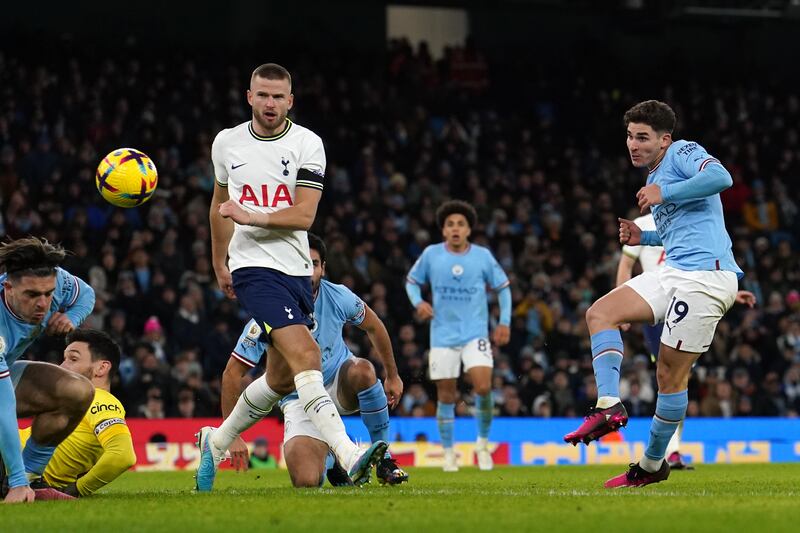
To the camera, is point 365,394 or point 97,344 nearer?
point 97,344

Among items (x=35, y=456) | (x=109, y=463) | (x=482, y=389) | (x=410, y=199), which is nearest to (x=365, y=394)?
(x=109, y=463)

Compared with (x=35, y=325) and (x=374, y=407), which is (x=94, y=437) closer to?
(x=35, y=325)

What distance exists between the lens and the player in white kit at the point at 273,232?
23.9 feet

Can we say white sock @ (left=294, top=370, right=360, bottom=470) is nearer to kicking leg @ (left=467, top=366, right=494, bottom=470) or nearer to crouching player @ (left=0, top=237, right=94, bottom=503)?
crouching player @ (left=0, top=237, right=94, bottom=503)

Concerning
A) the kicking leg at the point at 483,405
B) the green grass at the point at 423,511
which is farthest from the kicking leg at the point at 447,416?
the green grass at the point at 423,511

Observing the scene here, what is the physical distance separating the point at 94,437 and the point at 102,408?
215 mm

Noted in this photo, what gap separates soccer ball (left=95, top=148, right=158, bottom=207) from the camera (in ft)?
30.9

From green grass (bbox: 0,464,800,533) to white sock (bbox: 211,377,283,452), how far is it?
1.21ft

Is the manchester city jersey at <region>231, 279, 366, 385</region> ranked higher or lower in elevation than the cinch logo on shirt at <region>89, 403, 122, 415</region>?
higher

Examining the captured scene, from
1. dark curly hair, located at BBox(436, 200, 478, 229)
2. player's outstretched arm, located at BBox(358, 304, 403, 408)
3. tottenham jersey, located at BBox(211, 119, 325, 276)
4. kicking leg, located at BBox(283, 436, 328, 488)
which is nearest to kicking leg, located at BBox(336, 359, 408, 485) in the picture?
player's outstretched arm, located at BBox(358, 304, 403, 408)

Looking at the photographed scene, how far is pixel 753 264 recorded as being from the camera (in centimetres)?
2284

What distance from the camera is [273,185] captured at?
7617 mm

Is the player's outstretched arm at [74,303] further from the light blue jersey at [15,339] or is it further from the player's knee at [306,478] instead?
the player's knee at [306,478]

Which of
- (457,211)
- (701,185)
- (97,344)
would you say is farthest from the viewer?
(457,211)
